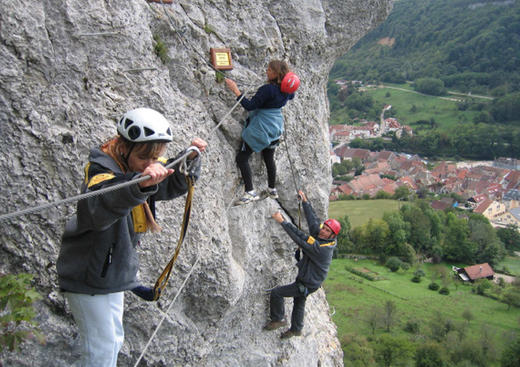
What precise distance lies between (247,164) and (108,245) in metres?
3.71

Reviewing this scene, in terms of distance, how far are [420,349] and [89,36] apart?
4085cm

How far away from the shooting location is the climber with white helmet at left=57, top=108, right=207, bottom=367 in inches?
107

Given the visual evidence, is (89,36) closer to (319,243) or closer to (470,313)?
(319,243)

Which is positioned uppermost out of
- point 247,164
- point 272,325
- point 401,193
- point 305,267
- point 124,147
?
point 124,147

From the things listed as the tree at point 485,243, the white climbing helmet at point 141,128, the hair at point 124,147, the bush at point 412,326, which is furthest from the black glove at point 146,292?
the tree at point 485,243

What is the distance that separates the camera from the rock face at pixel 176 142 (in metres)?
4.09

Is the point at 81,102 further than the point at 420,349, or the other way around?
the point at 420,349

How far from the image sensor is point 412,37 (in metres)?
144

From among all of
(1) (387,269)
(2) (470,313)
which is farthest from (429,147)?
(2) (470,313)

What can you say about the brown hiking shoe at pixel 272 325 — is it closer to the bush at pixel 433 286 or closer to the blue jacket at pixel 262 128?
the blue jacket at pixel 262 128

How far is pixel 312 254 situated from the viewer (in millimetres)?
6227

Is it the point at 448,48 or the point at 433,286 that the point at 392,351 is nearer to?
the point at 433,286

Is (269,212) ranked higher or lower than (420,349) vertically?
higher

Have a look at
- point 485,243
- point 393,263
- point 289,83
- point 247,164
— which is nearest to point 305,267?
point 247,164
